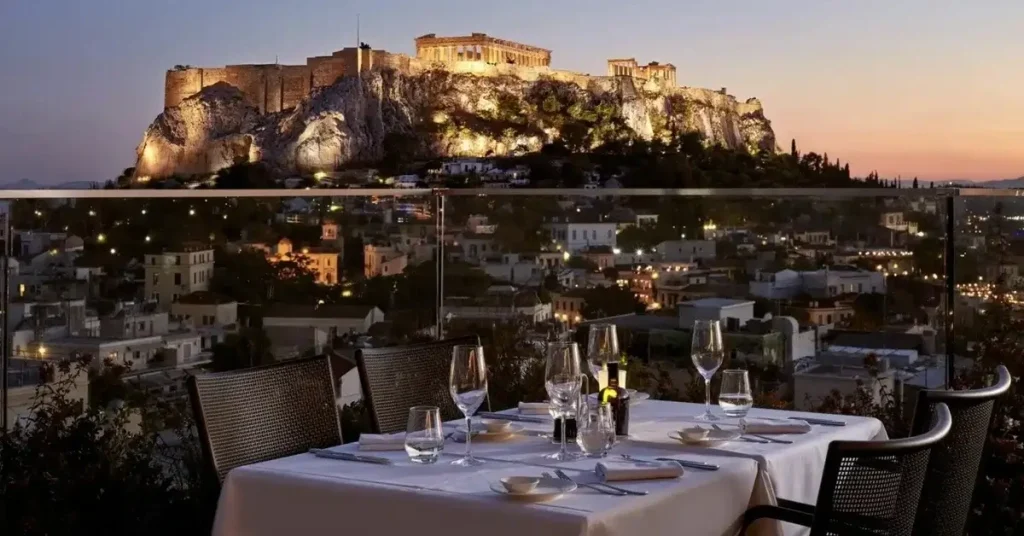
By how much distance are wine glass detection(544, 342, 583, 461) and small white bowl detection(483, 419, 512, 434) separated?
174 millimetres

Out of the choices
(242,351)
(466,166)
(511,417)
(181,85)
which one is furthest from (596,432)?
(181,85)

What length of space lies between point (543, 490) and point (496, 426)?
1.91ft

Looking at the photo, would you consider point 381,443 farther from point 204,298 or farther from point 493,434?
point 204,298

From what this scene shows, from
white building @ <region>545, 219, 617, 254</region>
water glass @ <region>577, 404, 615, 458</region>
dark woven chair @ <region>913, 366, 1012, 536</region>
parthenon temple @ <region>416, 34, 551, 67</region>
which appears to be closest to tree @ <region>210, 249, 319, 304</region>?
→ white building @ <region>545, 219, 617, 254</region>

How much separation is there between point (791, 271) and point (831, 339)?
0.26 metres

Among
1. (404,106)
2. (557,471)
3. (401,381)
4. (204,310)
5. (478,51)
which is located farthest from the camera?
(404,106)

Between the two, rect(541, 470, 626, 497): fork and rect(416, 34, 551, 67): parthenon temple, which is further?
rect(416, 34, 551, 67): parthenon temple

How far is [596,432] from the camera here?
6.75ft

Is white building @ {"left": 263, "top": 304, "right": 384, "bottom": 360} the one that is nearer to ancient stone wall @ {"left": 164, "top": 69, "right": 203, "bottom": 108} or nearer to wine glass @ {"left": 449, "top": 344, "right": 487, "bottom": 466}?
wine glass @ {"left": 449, "top": 344, "right": 487, "bottom": 466}

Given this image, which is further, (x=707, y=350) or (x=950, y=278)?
(x=950, y=278)

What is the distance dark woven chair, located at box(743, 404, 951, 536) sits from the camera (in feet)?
5.29

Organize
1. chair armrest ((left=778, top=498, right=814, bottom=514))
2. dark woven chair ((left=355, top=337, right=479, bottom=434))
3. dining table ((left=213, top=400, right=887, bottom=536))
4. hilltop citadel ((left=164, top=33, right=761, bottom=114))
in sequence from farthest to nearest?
hilltop citadel ((left=164, top=33, right=761, bottom=114))
dark woven chair ((left=355, top=337, right=479, bottom=434))
chair armrest ((left=778, top=498, right=814, bottom=514))
dining table ((left=213, top=400, right=887, bottom=536))

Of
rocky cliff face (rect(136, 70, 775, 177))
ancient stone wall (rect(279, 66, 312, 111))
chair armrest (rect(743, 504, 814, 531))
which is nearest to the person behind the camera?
chair armrest (rect(743, 504, 814, 531))

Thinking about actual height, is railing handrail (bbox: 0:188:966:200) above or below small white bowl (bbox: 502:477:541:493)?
above
